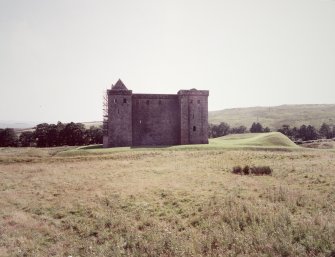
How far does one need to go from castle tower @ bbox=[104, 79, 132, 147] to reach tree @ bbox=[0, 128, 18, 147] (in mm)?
42692

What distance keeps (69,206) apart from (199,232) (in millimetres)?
7025

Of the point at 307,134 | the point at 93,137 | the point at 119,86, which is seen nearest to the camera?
the point at 119,86

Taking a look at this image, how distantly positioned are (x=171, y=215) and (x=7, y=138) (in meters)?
79.5

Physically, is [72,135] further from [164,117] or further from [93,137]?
[164,117]

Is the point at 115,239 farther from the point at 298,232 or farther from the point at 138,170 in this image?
the point at 138,170

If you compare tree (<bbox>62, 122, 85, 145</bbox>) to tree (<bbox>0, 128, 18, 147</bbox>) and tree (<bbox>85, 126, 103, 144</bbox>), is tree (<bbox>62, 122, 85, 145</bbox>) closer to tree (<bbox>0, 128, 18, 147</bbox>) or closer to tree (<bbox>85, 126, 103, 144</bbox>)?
tree (<bbox>85, 126, 103, 144</bbox>)

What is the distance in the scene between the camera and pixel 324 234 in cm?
779

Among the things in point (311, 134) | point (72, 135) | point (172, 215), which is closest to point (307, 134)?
point (311, 134)

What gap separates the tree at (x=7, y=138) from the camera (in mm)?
77562

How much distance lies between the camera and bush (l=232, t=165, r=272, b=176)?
2062 centimetres

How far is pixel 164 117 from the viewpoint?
5497 cm

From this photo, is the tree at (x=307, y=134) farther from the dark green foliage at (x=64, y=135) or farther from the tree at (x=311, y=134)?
the dark green foliage at (x=64, y=135)

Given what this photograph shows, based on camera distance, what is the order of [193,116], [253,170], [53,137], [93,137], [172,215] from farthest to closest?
[93,137] → [53,137] → [193,116] → [253,170] → [172,215]

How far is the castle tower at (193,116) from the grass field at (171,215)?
32710 mm
